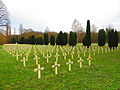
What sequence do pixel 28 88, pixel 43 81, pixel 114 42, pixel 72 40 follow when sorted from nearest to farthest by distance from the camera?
pixel 28 88 < pixel 43 81 < pixel 114 42 < pixel 72 40

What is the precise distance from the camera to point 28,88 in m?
6.56

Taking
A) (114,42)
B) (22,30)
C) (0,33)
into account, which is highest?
(22,30)

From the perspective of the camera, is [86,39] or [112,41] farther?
[86,39]

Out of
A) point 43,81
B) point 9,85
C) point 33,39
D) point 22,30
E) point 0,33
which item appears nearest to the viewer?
point 9,85

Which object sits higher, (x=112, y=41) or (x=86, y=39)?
(x=86, y=39)

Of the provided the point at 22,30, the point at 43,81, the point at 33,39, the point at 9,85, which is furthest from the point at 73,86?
the point at 22,30

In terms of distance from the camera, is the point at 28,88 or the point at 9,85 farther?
the point at 9,85

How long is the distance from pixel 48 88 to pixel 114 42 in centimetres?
2538

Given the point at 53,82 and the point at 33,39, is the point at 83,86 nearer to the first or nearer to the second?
the point at 53,82

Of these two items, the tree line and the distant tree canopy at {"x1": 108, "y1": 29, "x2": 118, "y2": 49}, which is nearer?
the distant tree canopy at {"x1": 108, "y1": 29, "x2": 118, "y2": 49}

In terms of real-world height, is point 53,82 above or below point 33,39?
below

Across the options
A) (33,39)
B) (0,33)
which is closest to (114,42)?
(0,33)

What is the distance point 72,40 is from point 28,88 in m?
31.8

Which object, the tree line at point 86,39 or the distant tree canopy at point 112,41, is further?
the tree line at point 86,39
